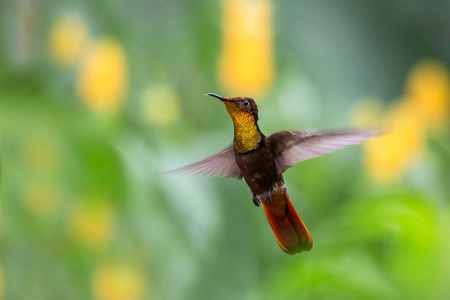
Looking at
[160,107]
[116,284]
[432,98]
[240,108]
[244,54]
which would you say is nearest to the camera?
[240,108]

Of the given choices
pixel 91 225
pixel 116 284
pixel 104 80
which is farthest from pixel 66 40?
pixel 116 284

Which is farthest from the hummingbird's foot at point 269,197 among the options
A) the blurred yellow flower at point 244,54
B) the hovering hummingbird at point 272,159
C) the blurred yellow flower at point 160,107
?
the blurred yellow flower at point 160,107

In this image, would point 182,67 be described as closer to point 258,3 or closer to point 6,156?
point 258,3

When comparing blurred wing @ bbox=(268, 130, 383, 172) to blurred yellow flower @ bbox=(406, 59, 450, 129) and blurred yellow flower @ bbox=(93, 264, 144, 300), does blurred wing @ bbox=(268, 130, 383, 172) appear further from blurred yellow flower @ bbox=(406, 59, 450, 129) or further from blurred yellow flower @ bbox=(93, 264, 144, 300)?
blurred yellow flower @ bbox=(406, 59, 450, 129)

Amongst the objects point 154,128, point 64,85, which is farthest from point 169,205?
point 64,85

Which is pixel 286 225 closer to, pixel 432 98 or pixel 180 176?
pixel 180 176

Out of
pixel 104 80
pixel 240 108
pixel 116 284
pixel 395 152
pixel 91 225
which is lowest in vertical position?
pixel 116 284

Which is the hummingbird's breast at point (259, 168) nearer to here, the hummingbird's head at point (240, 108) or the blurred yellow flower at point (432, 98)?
the hummingbird's head at point (240, 108)
